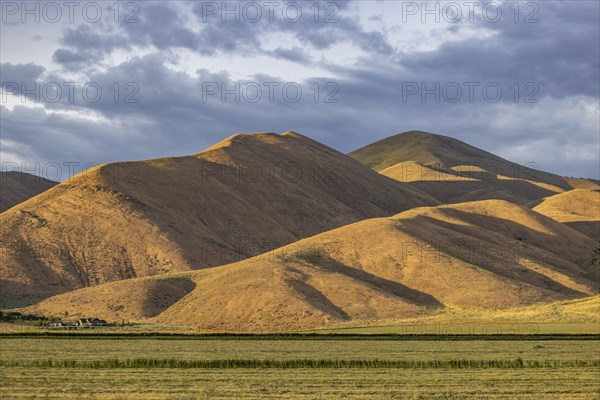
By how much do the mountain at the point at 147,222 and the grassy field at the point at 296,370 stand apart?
70732 mm

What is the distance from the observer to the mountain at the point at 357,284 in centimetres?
9969

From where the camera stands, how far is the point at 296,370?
42.0 metres

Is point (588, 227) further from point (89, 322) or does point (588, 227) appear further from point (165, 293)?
point (89, 322)

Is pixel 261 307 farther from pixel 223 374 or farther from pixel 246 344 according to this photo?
pixel 223 374

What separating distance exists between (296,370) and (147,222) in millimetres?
108931

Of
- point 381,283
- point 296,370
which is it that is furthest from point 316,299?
point 296,370

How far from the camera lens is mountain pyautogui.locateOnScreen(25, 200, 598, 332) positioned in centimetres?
9969

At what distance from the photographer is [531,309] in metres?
101

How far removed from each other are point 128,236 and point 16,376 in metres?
108

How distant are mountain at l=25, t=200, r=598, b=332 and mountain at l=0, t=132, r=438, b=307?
58.1 feet

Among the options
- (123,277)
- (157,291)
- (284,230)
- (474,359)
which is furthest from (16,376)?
(284,230)

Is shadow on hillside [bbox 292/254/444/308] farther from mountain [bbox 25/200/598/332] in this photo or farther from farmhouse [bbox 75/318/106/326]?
farmhouse [bbox 75/318/106/326]

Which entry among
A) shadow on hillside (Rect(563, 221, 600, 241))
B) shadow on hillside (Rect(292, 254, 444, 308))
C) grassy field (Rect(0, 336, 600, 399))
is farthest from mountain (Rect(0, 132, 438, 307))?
grassy field (Rect(0, 336, 600, 399))

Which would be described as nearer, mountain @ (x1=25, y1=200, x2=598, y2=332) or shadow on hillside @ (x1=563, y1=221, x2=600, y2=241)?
mountain @ (x1=25, y1=200, x2=598, y2=332)
